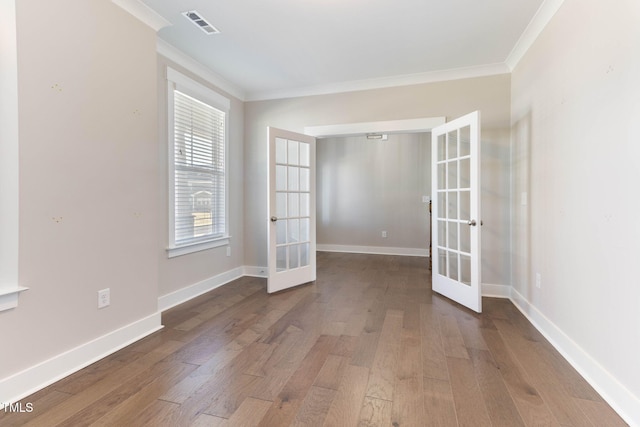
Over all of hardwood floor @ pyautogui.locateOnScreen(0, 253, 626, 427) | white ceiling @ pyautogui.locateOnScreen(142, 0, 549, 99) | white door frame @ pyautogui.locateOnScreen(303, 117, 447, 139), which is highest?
white ceiling @ pyautogui.locateOnScreen(142, 0, 549, 99)

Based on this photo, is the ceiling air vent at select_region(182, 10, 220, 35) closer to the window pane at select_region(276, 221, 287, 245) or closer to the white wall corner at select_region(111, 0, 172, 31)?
the white wall corner at select_region(111, 0, 172, 31)

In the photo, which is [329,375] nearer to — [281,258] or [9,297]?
[9,297]

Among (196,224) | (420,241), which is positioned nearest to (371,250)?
(420,241)

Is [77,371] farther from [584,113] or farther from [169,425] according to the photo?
[584,113]

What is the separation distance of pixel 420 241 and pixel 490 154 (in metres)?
3.01

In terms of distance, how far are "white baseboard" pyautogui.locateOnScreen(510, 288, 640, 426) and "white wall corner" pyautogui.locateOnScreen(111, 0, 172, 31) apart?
388 cm

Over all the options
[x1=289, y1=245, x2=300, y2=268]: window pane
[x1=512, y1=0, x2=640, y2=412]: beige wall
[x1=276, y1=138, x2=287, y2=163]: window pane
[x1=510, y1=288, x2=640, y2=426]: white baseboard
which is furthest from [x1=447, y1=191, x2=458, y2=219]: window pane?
[x1=276, y1=138, x2=287, y2=163]: window pane

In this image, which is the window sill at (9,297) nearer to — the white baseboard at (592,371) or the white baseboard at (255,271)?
the white baseboard at (255,271)

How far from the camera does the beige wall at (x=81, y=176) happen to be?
1.70 m

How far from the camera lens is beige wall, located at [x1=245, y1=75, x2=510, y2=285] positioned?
11.1 feet

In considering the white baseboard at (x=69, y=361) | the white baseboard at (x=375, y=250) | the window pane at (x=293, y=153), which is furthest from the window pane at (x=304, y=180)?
the white baseboard at (x=375, y=250)

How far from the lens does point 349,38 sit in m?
2.82

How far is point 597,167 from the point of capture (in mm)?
1782

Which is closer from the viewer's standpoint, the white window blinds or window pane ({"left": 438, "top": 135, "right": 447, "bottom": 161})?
the white window blinds
